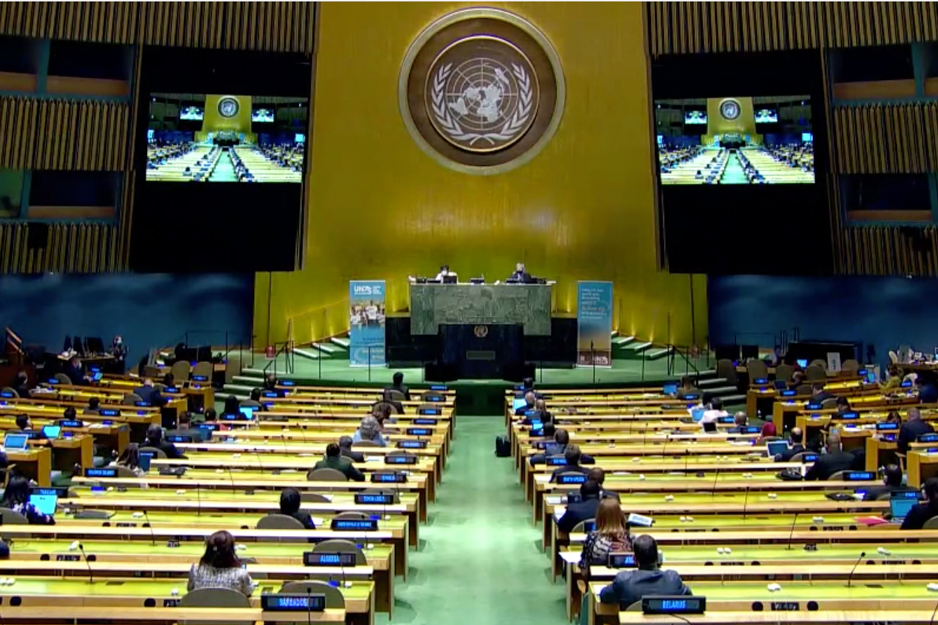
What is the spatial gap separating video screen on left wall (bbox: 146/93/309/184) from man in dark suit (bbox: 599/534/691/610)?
16.7 meters

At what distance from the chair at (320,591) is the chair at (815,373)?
13968mm

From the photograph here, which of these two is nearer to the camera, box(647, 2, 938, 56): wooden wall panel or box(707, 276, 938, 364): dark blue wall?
box(647, 2, 938, 56): wooden wall panel

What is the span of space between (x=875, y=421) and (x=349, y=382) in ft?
28.8

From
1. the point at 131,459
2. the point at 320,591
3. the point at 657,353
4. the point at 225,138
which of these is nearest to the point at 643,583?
the point at 320,591

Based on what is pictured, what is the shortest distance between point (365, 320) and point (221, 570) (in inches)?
522

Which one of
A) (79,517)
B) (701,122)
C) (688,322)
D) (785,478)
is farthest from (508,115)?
(79,517)

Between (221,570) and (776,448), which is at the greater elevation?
(776,448)

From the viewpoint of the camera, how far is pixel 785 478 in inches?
384

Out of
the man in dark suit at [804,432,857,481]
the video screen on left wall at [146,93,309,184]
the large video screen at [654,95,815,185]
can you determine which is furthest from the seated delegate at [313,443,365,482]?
the large video screen at [654,95,815,185]

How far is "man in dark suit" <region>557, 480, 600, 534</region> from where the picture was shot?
757 centimetres

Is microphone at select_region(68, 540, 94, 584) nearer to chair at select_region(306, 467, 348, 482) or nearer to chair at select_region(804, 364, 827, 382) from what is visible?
chair at select_region(306, 467, 348, 482)

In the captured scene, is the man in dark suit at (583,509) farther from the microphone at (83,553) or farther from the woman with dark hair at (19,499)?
the woman with dark hair at (19,499)

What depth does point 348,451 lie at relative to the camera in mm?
10172

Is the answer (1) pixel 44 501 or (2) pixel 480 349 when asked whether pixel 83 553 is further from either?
(2) pixel 480 349
